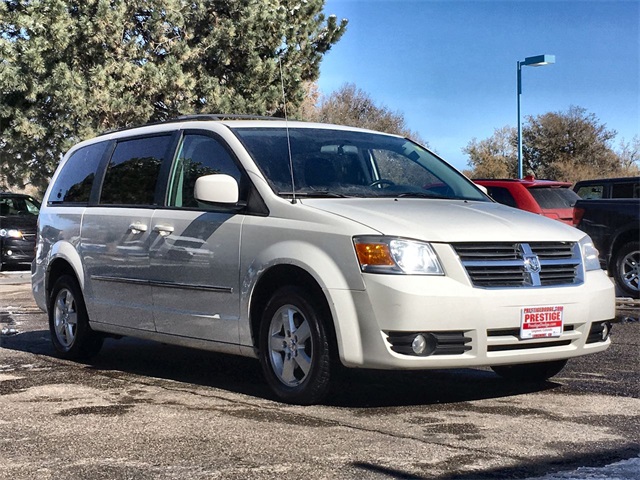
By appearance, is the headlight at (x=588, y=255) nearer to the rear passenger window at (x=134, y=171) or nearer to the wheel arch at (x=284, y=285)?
the wheel arch at (x=284, y=285)

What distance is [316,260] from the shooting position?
19.5ft

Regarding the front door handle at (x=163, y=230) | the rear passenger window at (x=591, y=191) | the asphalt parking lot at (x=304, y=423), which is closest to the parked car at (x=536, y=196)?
the rear passenger window at (x=591, y=191)

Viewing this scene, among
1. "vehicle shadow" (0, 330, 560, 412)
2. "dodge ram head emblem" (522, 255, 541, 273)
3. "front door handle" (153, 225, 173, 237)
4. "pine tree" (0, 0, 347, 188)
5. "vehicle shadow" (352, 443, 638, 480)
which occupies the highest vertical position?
"pine tree" (0, 0, 347, 188)

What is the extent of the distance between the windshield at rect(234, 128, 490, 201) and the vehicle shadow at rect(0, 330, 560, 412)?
4.04 feet

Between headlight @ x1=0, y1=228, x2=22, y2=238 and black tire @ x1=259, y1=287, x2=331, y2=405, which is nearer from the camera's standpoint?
black tire @ x1=259, y1=287, x2=331, y2=405

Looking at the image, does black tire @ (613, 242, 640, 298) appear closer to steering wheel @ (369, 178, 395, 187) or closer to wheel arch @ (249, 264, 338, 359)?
steering wheel @ (369, 178, 395, 187)

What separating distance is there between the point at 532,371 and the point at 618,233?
758cm

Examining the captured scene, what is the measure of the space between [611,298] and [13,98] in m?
23.4

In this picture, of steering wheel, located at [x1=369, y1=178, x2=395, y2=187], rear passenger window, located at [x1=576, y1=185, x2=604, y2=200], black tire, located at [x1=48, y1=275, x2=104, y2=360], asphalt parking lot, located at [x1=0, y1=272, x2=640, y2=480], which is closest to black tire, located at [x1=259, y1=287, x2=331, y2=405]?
asphalt parking lot, located at [x1=0, y1=272, x2=640, y2=480]

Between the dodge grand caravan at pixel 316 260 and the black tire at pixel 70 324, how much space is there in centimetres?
3

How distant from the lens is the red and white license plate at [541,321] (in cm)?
589

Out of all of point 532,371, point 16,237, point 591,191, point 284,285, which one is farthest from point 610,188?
point 16,237

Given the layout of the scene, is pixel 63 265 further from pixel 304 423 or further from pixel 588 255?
pixel 588 255

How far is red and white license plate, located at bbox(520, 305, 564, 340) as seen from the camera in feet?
19.3
